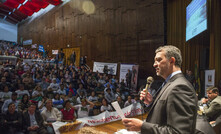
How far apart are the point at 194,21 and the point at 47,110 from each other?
4810 millimetres

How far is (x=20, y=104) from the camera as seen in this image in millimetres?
4070

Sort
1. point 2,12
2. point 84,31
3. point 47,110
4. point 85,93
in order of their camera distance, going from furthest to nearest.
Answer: point 2,12 < point 84,31 < point 85,93 < point 47,110

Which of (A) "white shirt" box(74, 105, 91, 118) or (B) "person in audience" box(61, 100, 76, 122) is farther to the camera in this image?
(A) "white shirt" box(74, 105, 91, 118)

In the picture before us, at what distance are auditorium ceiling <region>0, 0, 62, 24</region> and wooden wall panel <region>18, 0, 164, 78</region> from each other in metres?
1.19

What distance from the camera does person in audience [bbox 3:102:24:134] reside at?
328cm

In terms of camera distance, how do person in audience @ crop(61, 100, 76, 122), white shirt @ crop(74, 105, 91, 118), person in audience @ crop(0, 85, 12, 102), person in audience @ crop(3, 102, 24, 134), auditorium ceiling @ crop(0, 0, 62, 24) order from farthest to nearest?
1. auditorium ceiling @ crop(0, 0, 62, 24)
2. person in audience @ crop(0, 85, 12, 102)
3. white shirt @ crop(74, 105, 91, 118)
4. person in audience @ crop(61, 100, 76, 122)
5. person in audience @ crop(3, 102, 24, 134)

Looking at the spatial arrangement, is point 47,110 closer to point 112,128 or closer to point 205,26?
point 112,128

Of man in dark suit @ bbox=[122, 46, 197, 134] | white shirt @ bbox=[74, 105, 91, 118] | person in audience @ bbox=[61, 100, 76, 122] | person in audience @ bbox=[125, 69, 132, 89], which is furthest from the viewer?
person in audience @ bbox=[125, 69, 132, 89]

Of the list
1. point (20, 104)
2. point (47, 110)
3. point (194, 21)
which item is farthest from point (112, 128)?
point (194, 21)

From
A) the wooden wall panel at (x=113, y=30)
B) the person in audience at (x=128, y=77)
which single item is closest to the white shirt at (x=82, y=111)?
the person in audience at (x=128, y=77)

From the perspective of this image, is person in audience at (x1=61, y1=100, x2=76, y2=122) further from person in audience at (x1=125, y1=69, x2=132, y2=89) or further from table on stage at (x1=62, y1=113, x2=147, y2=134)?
person in audience at (x1=125, y1=69, x2=132, y2=89)

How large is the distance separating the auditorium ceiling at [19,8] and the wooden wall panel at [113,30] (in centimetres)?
119

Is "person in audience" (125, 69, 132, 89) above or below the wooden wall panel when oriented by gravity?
below

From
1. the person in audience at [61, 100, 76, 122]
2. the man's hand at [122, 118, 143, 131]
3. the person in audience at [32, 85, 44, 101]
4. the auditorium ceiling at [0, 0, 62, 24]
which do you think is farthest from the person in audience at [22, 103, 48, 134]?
the auditorium ceiling at [0, 0, 62, 24]
